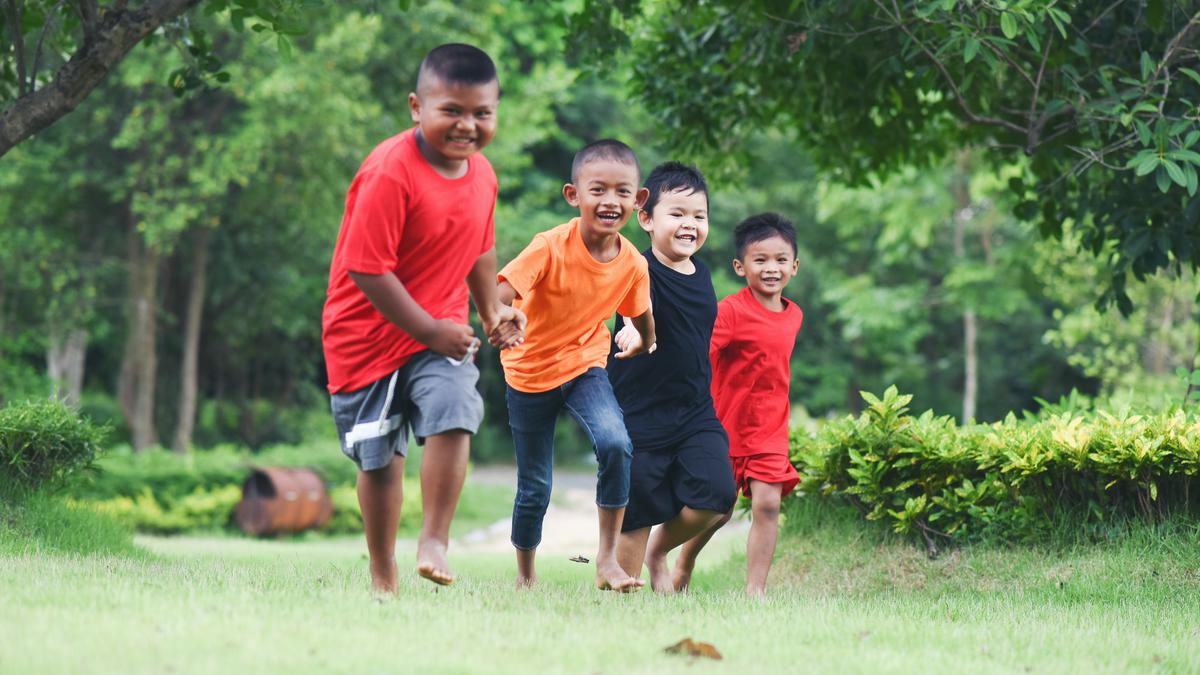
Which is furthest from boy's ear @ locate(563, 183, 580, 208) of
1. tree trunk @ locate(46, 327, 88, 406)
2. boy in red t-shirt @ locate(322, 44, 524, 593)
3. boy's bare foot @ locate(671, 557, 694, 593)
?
tree trunk @ locate(46, 327, 88, 406)

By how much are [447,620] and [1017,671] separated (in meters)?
1.86

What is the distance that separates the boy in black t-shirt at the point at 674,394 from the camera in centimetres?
604

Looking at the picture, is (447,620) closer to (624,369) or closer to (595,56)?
(624,369)

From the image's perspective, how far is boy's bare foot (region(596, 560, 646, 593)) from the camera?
17.6 ft

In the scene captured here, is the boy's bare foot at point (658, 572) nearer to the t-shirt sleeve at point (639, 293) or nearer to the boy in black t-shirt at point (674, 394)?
the boy in black t-shirt at point (674, 394)

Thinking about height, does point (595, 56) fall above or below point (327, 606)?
above

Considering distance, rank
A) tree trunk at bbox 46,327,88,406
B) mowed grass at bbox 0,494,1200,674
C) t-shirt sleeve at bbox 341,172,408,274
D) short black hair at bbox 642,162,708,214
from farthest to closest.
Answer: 1. tree trunk at bbox 46,327,88,406
2. short black hair at bbox 642,162,708,214
3. t-shirt sleeve at bbox 341,172,408,274
4. mowed grass at bbox 0,494,1200,674

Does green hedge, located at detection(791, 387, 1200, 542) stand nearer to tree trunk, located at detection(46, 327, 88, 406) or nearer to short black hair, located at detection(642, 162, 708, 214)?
Answer: short black hair, located at detection(642, 162, 708, 214)

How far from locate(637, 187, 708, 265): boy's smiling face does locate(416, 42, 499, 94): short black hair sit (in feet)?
6.11

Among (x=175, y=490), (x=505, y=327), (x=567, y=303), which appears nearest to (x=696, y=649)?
(x=505, y=327)

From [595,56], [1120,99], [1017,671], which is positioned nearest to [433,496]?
[1017,671]

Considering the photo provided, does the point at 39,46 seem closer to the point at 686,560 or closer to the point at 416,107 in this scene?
the point at 416,107

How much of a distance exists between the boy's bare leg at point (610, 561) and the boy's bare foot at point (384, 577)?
1.10 metres

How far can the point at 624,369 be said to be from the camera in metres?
6.15
